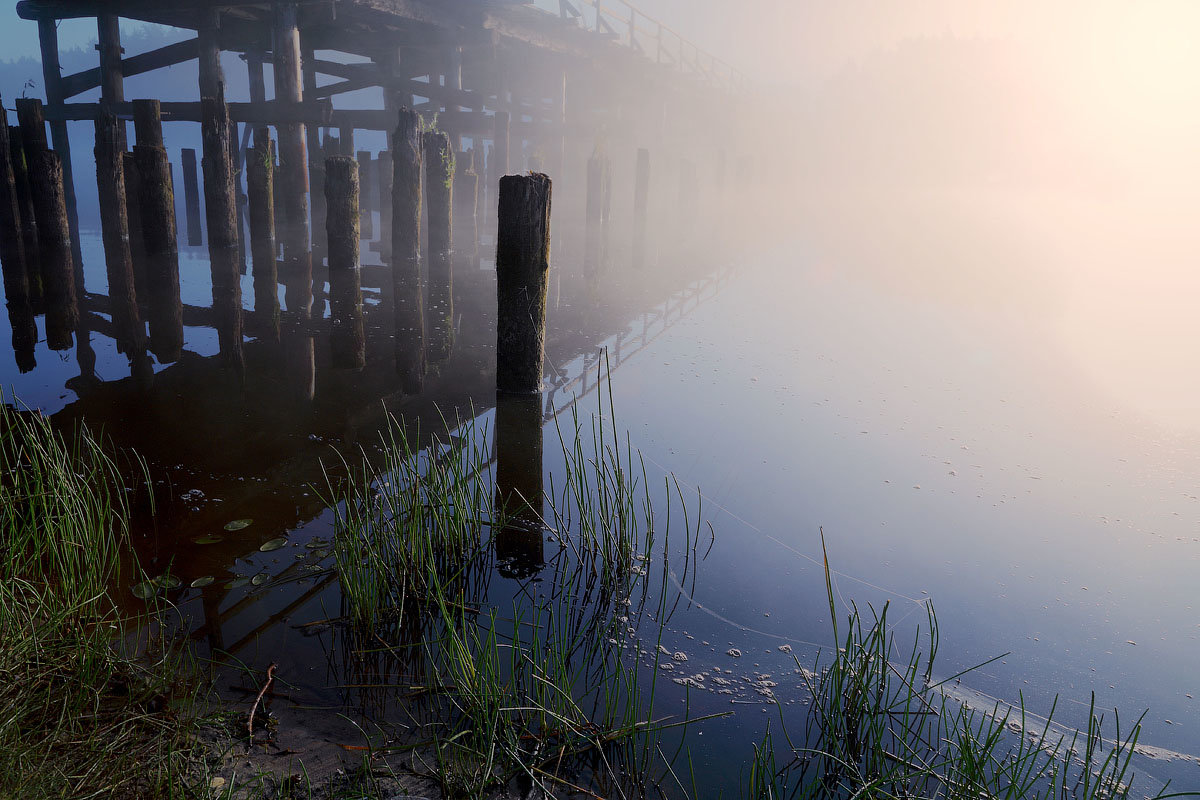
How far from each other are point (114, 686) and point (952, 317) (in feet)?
30.8

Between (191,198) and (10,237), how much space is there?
217 inches

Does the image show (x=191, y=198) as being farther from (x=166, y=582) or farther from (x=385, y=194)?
(x=166, y=582)

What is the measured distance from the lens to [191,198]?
16.4 m

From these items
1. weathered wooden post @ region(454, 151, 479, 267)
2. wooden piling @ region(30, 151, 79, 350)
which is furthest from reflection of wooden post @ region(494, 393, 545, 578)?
weathered wooden post @ region(454, 151, 479, 267)

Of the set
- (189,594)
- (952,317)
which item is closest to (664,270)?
(952,317)

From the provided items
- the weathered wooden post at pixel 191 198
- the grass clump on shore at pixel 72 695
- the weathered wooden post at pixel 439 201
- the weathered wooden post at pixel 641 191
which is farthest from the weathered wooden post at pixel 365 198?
the grass clump on shore at pixel 72 695

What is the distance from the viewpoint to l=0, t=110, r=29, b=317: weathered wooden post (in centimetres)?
827

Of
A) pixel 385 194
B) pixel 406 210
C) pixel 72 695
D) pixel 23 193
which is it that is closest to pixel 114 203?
pixel 23 193

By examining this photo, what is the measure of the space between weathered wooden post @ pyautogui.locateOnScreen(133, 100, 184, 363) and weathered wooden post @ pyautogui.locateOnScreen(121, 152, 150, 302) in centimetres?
6

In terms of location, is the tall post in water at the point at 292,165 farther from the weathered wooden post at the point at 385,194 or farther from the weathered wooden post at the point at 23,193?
the weathered wooden post at the point at 23,193

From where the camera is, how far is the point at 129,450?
421 cm

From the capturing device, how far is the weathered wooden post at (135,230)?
863cm

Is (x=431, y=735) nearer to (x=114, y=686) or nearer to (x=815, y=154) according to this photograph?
(x=114, y=686)

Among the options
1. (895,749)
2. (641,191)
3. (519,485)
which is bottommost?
(895,749)
